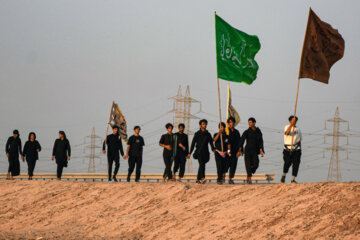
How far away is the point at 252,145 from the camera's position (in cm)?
1689

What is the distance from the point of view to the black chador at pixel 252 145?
16.9m

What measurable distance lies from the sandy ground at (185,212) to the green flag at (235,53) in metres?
3.72

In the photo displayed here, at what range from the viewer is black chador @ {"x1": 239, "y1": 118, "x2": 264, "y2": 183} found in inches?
665

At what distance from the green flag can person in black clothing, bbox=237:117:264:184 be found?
1.70 meters

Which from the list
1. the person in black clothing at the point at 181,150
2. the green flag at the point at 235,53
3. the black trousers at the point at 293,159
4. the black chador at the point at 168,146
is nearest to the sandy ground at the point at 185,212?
the black trousers at the point at 293,159

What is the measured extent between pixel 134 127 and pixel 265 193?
7.30 meters

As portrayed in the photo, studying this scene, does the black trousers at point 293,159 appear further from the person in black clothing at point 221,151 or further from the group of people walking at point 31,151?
the group of people walking at point 31,151

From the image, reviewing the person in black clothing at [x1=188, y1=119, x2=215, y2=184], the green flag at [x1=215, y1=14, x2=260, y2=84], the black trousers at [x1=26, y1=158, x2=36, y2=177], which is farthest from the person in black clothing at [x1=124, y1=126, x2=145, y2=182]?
the black trousers at [x1=26, y1=158, x2=36, y2=177]

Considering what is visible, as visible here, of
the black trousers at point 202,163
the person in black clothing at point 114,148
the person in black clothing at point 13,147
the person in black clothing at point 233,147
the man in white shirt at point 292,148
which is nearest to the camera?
the man in white shirt at point 292,148

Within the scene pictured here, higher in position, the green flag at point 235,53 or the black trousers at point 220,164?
Answer: the green flag at point 235,53

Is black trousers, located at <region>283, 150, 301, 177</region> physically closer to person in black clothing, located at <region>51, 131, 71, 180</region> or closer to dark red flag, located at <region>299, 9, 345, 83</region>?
dark red flag, located at <region>299, 9, 345, 83</region>

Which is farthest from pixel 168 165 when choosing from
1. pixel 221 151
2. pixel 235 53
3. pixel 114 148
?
pixel 235 53

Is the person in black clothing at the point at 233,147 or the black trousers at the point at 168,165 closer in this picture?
the person in black clothing at the point at 233,147

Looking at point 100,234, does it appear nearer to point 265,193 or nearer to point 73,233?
point 73,233
